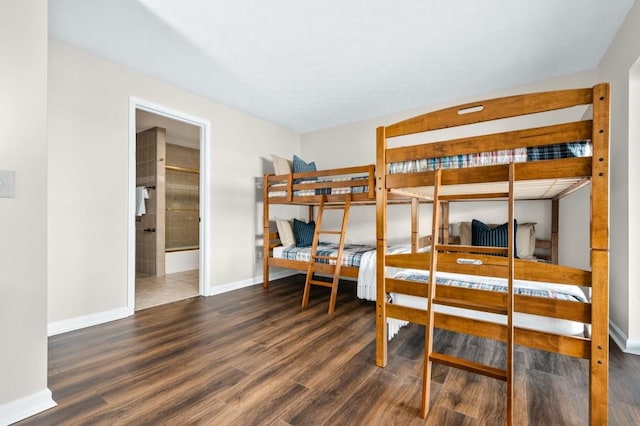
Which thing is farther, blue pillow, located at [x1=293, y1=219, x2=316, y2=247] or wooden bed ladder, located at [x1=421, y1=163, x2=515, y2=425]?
blue pillow, located at [x1=293, y1=219, x2=316, y2=247]

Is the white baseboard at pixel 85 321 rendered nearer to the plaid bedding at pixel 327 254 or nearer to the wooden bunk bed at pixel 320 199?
the wooden bunk bed at pixel 320 199

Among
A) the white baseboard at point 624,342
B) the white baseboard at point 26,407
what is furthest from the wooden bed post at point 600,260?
the white baseboard at point 26,407

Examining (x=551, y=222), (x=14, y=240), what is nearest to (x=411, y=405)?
(x=14, y=240)

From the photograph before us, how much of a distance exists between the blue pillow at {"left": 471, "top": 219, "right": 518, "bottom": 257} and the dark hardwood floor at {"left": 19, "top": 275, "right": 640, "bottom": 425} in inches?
42.9

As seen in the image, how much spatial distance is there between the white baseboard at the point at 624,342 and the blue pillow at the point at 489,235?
0.92 meters

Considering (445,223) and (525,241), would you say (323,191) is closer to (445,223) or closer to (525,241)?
(445,223)

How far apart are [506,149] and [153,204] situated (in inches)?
197

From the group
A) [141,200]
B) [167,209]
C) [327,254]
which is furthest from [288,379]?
[167,209]

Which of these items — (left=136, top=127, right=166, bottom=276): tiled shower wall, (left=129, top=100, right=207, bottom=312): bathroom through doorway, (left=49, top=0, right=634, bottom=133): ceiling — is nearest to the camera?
(left=49, top=0, right=634, bottom=133): ceiling

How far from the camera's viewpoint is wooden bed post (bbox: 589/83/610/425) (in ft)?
4.19

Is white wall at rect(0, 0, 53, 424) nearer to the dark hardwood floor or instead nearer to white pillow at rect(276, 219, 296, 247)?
the dark hardwood floor

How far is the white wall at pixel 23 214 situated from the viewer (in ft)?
4.52

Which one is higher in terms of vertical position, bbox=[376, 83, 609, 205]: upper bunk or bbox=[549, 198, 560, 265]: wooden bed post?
bbox=[376, 83, 609, 205]: upper bunk

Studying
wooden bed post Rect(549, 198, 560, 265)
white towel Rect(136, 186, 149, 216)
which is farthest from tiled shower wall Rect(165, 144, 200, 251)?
wooden bed post Rect(549, 198, 560, 265)
